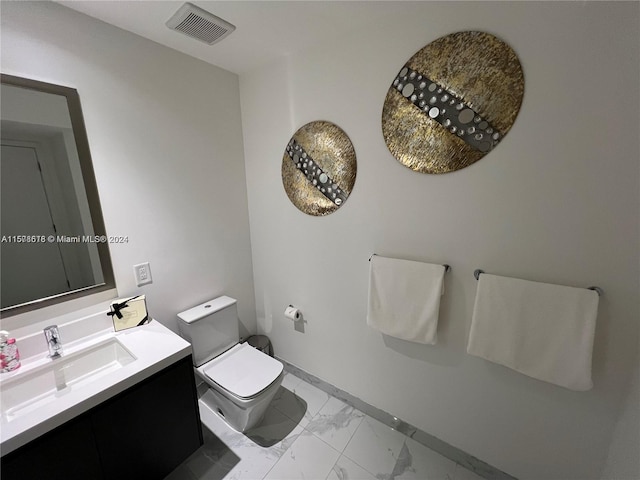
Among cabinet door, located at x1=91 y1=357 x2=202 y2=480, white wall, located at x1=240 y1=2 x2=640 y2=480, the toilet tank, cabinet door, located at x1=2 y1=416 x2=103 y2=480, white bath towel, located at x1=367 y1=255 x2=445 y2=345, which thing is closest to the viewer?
cabinet door, located at x1=2 y1=416 x2=103 y2=480

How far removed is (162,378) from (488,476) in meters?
1.76

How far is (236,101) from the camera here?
6.09 ft

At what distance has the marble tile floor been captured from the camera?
4.53 feet

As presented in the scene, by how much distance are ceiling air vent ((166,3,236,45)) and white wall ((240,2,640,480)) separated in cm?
41

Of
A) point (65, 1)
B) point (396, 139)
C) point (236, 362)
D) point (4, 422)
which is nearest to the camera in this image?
point (4, 422)

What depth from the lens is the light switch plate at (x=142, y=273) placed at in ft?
4.88

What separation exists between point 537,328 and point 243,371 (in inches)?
62.0

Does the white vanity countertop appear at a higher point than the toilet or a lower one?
higher

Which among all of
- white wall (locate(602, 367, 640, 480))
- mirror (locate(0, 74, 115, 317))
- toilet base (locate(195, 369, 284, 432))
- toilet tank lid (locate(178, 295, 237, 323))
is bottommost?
toilet base (locate(195, 369, 284, 432))

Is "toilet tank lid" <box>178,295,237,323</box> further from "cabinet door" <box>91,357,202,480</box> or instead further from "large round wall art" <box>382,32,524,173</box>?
"large round wall art" <box>382,32,524,173</box>

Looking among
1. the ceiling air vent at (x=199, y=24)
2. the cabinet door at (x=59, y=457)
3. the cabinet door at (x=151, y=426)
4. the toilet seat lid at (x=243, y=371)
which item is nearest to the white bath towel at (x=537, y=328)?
the toilet seat lid at (x=243, y=371)

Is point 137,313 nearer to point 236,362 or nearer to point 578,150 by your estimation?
point 236,362

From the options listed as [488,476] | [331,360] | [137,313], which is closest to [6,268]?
[137,313]

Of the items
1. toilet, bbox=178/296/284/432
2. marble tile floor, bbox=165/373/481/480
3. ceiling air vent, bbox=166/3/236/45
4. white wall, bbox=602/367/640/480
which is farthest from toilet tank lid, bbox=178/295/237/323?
white wall, bbox=602/367/640/480
